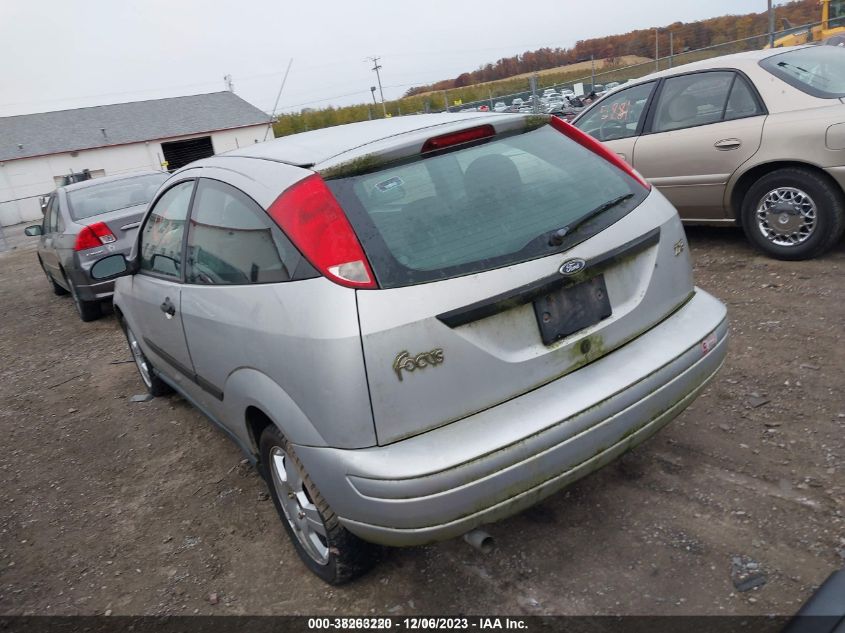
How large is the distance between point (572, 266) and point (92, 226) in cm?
667

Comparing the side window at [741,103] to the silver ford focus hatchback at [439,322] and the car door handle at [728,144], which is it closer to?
the car door handle at [728,144]

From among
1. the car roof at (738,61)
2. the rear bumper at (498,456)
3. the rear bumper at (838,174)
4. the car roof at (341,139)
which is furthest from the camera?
the car roof at (738,61)

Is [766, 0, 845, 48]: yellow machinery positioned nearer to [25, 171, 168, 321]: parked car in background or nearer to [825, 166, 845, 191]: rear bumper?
[825, 166, 845, 191]: rear bumper

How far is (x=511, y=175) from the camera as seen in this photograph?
253 cm

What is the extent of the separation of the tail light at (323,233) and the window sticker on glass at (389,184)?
19 cm

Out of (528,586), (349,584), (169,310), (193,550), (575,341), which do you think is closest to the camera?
(575,341)

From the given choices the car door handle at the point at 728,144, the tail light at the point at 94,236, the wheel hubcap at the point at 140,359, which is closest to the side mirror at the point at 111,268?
the wheel hubcap at the point at 140,359

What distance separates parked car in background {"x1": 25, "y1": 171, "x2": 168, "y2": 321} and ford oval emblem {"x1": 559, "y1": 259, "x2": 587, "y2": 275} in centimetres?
624

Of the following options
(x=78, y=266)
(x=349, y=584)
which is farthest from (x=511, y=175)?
(x=78, y=266)

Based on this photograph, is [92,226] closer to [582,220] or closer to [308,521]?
[308,521]

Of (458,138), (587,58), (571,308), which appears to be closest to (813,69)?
(458,138)

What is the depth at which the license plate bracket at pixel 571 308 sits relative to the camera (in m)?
2.26

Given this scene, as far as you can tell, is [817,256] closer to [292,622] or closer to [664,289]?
[664,289]

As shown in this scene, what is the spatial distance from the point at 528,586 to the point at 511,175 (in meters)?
1.61
